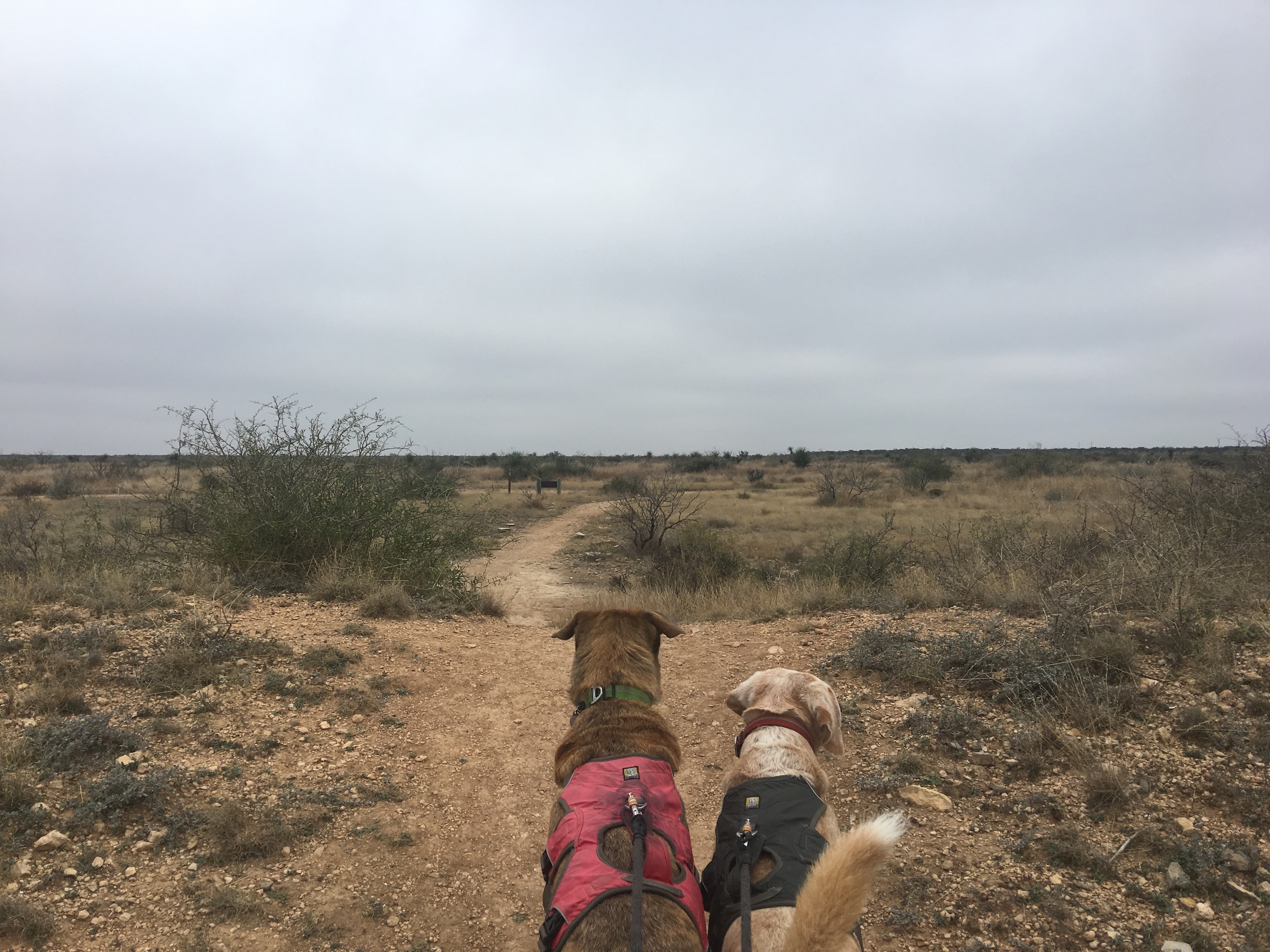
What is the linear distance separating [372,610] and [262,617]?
1.06m

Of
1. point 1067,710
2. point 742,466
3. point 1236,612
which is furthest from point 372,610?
point 742,466

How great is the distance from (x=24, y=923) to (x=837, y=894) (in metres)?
3.37

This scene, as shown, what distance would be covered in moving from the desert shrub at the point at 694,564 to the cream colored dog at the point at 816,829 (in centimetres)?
734

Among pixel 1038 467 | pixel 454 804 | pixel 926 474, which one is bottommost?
pixel 454 804

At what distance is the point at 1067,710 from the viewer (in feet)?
13.3

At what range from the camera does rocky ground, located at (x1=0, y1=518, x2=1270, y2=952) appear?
288 centimetres

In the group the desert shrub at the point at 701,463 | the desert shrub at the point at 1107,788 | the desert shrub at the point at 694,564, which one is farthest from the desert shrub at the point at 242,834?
the desert shrub at the point at 701,463

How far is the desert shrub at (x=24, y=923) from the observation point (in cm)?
261

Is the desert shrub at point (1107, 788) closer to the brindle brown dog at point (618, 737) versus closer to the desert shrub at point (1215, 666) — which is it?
the desert shrub at point (1215, 666)

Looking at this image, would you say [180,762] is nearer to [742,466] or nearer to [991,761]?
[991,761]

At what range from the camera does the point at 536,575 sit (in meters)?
13.8

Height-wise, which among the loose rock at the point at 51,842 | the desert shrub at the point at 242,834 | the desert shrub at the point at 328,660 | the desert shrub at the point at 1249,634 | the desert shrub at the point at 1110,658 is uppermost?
the desert shrub at the point at 1249,634

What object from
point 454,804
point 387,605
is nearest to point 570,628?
point 454,804

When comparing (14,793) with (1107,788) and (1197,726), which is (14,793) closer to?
(1107,788)
